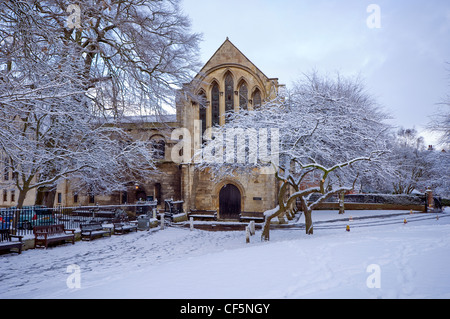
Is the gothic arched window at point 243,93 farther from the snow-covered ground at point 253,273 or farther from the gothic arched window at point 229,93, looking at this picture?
the snow-covered ground at point 253,273

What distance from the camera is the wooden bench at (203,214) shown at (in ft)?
70.5

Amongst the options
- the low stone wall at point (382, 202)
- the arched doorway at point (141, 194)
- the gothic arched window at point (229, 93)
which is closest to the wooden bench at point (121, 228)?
the arched doorway at point (141, 194)

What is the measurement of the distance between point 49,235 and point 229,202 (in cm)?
1426

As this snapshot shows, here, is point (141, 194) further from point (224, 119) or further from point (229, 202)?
point (224, 119)

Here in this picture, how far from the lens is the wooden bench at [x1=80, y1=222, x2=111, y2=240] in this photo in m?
12.9

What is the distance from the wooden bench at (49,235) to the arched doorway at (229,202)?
13.0 m

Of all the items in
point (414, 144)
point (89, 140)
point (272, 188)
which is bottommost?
point (272, 188)

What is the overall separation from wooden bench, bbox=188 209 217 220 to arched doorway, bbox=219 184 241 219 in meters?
1.70

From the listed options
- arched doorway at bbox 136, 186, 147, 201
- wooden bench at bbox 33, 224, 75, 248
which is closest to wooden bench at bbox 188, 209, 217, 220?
arched doorway at bbox 136, 186, 147, 201

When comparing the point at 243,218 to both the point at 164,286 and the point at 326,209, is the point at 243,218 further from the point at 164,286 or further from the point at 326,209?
the point at 164,286

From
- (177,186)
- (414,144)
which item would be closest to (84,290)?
(177,186)

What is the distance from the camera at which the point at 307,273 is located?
18.2ft

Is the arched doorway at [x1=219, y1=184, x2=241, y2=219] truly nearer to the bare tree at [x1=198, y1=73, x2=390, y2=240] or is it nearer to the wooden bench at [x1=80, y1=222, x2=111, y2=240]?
the bare tree at [x1=198, y1=73, x2=390, y2=240]
